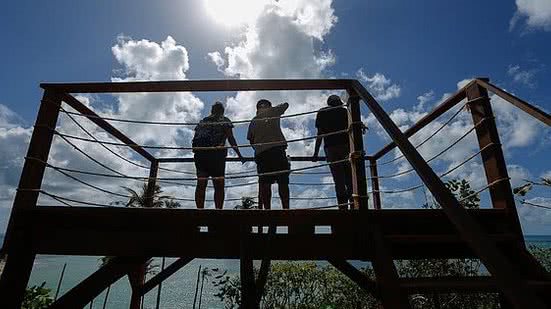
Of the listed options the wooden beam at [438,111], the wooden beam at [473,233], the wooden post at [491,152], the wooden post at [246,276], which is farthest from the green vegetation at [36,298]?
the wooden post at [491,152]

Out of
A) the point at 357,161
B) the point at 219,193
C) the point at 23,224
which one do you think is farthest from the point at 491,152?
the point at 23,224

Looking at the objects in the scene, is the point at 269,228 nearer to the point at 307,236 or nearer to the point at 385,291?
the point at 307,236

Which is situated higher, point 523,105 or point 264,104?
point 264,104

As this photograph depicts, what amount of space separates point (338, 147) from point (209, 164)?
1606 mm

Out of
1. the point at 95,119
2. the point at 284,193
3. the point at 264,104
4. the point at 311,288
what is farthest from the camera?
the point at 311,288

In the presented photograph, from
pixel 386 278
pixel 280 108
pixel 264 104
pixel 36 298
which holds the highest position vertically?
pixel 264 104

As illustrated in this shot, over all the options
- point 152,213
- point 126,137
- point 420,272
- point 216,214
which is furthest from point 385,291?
point 420,272

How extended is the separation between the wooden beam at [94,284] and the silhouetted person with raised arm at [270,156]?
161 centimetres

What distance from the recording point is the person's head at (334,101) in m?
4.08

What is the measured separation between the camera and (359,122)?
2568mm

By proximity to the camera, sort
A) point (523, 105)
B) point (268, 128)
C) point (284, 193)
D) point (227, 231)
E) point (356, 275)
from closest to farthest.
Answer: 1. point (523, 105)
2. point (227, 231)
3. point (356, 275)
4. point (284, 193)
5. point (268, 128)

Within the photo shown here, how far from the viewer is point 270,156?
12.4ft

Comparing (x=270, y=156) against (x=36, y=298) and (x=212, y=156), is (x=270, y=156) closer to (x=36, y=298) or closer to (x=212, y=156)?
(x=212, y=156)

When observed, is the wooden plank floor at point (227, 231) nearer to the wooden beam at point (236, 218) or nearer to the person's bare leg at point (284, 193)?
the wooden beam at point (236, 218)
